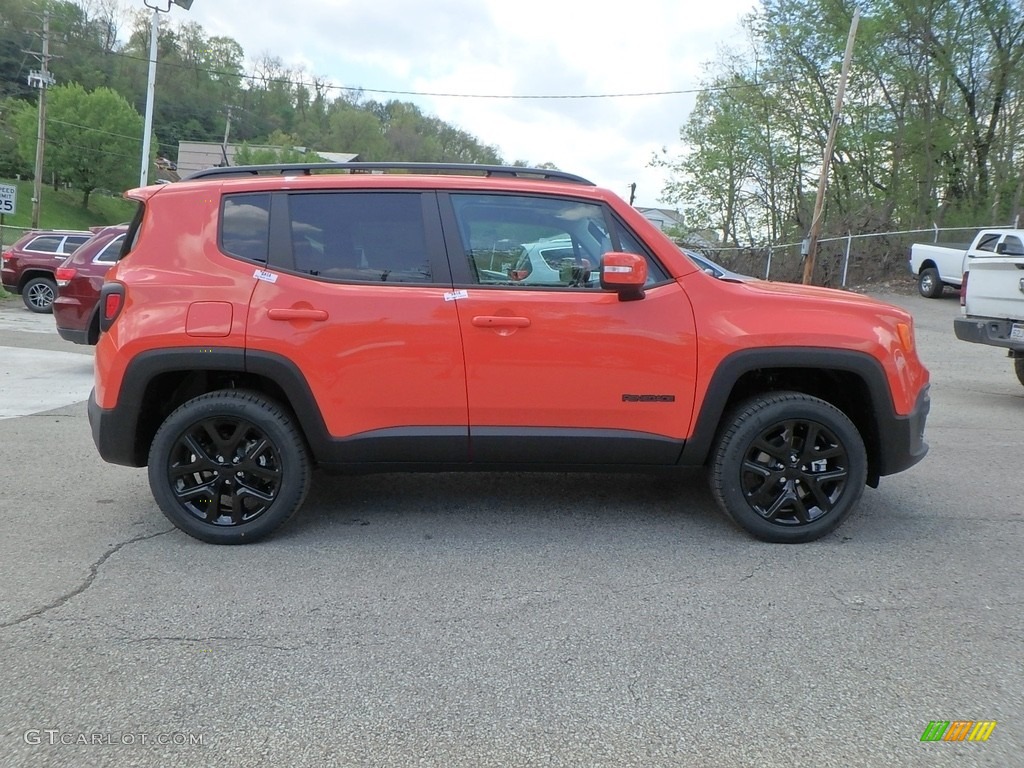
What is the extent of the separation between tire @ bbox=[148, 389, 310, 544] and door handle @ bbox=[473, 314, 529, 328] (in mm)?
1107

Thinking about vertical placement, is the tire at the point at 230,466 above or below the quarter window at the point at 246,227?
below

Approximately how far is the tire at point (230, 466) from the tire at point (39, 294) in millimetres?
14800

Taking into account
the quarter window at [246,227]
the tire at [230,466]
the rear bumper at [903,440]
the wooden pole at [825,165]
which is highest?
the wooden pole at [825,165]

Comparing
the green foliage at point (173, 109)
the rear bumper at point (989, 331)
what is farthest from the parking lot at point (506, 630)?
the green foliage at point (173, 109)

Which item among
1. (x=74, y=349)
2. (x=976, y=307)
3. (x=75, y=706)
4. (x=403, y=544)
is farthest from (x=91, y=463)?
(x=976, y=307)

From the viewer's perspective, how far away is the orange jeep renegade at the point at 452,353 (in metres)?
4.09

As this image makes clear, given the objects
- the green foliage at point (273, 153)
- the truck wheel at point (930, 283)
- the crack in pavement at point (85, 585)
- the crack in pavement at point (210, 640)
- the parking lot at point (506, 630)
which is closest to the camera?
the parking lot at point (506, 630)

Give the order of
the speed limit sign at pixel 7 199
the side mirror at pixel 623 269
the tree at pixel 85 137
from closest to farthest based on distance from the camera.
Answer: the side mirror at pixel 623 269
the speed limit sign at pixel 7 199
the tree at pixel 85 137

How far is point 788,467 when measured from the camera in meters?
4.25

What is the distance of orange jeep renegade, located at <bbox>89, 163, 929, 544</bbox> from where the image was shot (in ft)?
13.4

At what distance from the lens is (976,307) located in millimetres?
8828

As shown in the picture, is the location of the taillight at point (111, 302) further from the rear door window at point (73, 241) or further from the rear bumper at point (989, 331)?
the rear door window at point (73, 241)

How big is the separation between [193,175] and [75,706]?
2884mm

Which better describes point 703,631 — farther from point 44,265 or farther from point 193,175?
point 44,265
